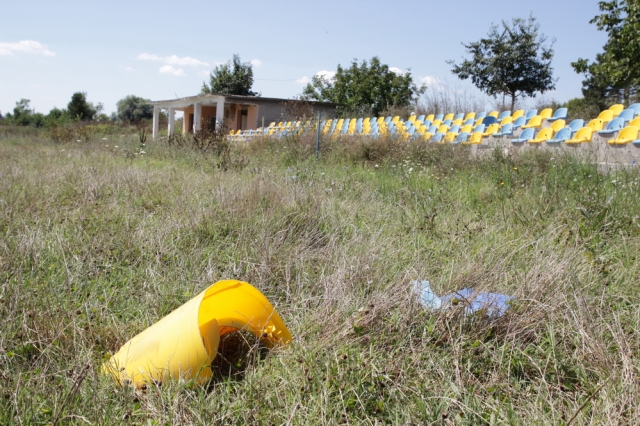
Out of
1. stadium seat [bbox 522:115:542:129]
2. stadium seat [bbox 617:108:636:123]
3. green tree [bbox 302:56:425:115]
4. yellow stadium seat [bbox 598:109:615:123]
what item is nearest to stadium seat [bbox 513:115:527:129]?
stadium seat [bbox 522:115:542:129]

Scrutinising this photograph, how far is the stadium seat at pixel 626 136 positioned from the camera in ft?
30.5

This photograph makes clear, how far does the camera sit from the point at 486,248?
343 centimetres

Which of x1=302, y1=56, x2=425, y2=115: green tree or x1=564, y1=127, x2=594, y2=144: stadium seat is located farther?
x1=302, y1=56, x2=425, y2=115: green tree

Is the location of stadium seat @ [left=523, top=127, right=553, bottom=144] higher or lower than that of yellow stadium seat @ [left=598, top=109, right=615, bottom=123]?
lower

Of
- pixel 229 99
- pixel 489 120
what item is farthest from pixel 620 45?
pixel 229 99

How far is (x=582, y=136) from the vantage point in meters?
10.4

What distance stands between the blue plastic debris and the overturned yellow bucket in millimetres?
742

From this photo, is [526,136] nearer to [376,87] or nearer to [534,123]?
[534,123]

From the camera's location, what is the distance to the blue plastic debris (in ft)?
8.00

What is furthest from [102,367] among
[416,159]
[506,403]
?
[416,159]

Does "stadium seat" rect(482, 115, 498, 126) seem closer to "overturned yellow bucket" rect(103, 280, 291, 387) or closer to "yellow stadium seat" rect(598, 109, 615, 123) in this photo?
"yellow stadium seat" rect(598, 109, 615, 123)

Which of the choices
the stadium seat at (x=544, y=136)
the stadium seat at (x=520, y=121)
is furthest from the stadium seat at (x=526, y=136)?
the stadium seat at (x=520, y=121)

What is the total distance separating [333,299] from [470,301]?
2.28ft

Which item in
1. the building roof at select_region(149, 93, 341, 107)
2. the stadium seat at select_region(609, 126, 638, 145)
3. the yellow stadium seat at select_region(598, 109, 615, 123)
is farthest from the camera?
the building roof at select_region(149, 93, 341, 107)
